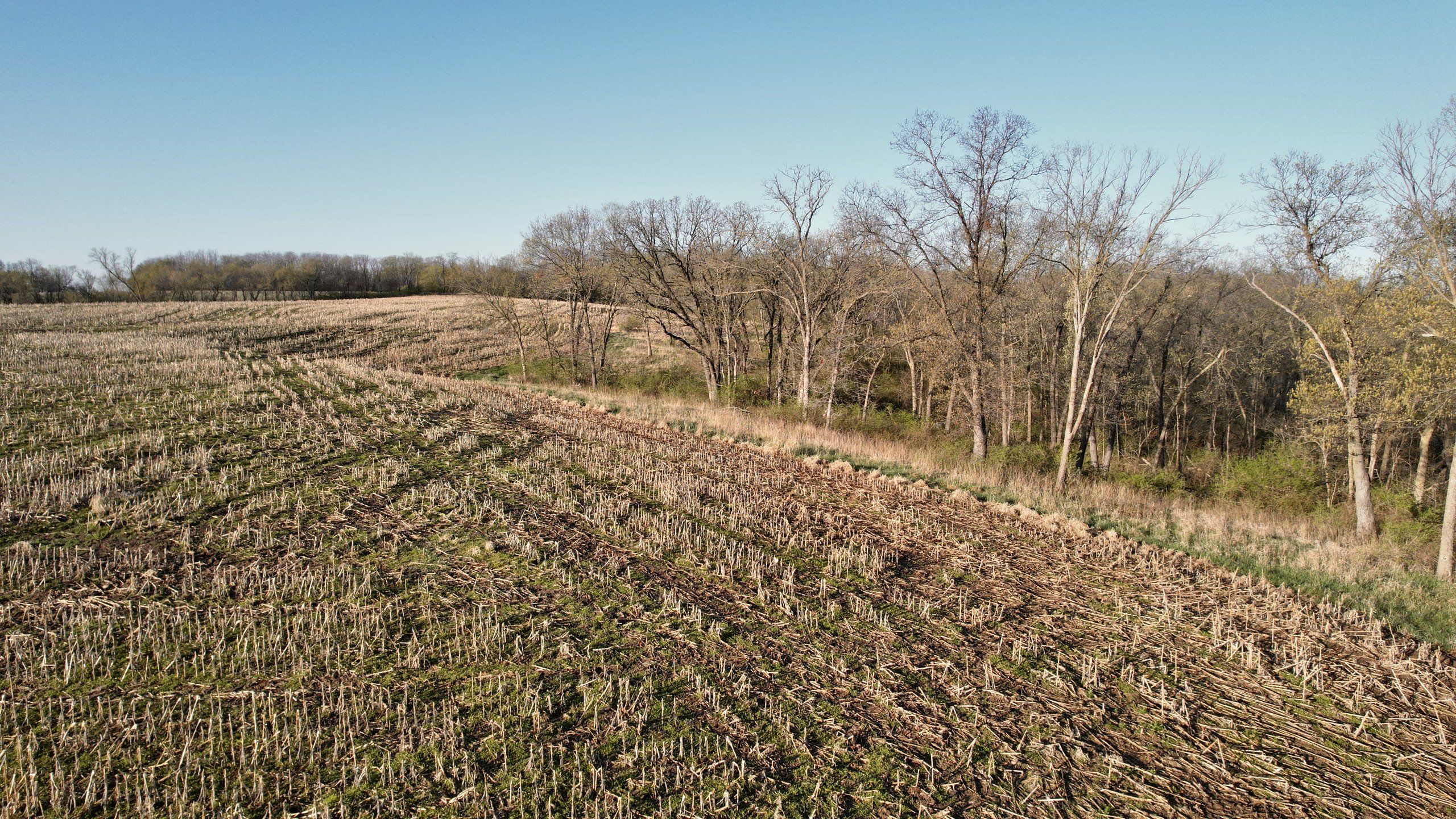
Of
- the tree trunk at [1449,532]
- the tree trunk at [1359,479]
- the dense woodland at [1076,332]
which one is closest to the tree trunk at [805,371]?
the dense woodland at [1076,332]

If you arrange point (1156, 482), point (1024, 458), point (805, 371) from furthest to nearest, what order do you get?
point (805, 371)
point (1024, 458)
point (1156, 482)

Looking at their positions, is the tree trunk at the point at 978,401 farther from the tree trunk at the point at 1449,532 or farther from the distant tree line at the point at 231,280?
the distant tree line at the point at 231,280

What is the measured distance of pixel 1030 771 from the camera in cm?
516

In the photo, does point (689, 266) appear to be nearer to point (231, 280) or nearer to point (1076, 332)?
point (1076, 332)

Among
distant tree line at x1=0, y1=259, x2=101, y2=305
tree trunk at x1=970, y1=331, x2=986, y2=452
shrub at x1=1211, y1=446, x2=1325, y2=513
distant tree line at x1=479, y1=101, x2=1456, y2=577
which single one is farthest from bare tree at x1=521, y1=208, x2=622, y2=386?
distant tree line at x1=0, y1=259, x2=101, y2=305

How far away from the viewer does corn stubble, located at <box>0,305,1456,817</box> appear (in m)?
4.79

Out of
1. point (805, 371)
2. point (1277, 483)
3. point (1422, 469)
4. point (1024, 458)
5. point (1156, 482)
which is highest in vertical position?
point (805, 371)

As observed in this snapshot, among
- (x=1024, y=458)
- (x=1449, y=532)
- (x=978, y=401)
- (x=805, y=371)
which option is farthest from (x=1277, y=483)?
(x=805, y=371)

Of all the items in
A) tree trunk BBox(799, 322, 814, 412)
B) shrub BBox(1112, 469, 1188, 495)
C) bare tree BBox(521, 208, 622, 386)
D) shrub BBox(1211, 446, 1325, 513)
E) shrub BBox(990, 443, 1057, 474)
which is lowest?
shrub BBox(1211, 446, 1325, 513)

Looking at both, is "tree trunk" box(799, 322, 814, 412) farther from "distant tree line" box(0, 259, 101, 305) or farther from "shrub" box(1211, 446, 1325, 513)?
"distant tree line" box(0, 259, 101, 305)

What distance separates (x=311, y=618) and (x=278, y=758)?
221 cm

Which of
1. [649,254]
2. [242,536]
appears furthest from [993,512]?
[649,254]

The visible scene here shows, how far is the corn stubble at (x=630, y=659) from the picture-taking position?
479cm

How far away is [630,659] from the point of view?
252 inches
